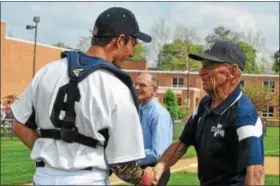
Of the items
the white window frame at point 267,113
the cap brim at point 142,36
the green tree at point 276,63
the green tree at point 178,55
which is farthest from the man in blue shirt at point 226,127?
the green tree at point 276,63

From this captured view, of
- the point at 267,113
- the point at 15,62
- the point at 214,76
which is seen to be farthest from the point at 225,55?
the point at 267,113

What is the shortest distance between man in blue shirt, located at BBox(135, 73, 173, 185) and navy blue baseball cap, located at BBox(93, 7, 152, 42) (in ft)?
11.3

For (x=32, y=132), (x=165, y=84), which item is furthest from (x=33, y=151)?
(x=165, y=84)

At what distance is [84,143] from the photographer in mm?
3662

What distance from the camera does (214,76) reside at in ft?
14.9

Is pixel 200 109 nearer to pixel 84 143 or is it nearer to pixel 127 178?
pixel 127 178

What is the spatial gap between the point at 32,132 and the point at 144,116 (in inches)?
146

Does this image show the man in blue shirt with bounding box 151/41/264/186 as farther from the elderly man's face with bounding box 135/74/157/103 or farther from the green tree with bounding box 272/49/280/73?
the green tree with bounding box 272/49/280/73

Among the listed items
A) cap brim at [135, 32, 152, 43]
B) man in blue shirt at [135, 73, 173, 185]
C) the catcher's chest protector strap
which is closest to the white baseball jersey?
the catcher's chest protector strap

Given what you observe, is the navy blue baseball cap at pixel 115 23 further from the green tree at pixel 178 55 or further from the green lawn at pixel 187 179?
the green tree at pixel 178 55

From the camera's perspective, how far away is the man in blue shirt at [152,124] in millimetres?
7379

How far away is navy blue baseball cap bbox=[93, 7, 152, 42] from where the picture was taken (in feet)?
12.7

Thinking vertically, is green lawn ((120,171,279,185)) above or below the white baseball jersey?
below

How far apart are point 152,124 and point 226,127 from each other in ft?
10.5
